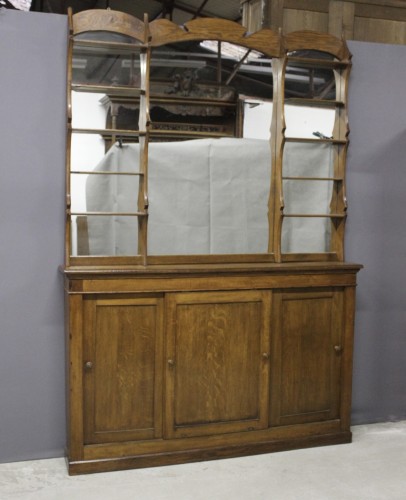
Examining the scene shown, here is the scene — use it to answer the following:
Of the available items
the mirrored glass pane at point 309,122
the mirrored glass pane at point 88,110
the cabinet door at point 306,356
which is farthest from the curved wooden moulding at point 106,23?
the cabinet door at point 306,356

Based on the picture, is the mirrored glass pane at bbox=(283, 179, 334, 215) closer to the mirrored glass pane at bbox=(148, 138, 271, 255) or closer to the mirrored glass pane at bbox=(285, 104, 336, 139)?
the mirrored glass pane at bbox=(148, 138, 271, 255)

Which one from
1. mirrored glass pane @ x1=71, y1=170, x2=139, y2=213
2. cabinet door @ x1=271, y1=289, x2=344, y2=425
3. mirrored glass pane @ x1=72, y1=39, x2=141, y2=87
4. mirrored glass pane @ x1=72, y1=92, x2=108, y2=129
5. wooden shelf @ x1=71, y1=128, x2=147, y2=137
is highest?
mirrored glass pane @ x1=72, y1=39, x2=141, y2=87

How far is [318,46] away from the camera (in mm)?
3771

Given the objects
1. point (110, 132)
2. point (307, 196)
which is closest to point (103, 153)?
point (110, 132)

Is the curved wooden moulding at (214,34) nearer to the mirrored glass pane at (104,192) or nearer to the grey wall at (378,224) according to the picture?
the grey wall at (378,224)

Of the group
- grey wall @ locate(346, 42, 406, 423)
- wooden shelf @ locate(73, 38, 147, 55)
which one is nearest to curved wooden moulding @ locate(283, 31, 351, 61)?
grey wall @ locate(346, 42, 406, 423)

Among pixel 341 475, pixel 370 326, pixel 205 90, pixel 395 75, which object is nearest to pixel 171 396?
pixel 341 475

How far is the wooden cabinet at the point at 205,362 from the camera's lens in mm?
3318

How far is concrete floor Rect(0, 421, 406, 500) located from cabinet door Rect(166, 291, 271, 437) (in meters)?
0.23

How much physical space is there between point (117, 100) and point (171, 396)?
1649mm

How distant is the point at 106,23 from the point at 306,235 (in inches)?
66.6

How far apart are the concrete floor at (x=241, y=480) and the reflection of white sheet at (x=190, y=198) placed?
3.89 ft

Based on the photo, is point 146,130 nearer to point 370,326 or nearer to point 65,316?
point 65,316

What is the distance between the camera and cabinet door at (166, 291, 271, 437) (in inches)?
135
